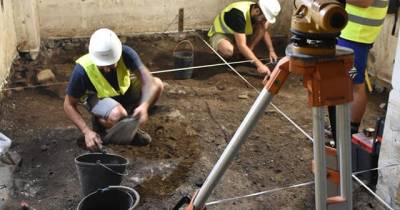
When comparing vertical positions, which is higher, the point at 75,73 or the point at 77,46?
the point at 75,73

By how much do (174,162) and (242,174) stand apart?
1.54 feet

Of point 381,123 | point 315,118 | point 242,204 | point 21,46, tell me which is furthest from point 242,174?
point 21,46

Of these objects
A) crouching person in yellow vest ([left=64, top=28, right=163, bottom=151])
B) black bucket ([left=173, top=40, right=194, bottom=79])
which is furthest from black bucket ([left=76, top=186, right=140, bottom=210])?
black bucket ([left=173, top=40, right=194, bottom=79])

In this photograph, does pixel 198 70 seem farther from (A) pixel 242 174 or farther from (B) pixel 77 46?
(A) pixel 242 174

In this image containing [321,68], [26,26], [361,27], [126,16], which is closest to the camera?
[321,68]

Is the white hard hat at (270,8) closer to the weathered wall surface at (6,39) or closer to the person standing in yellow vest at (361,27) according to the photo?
the person standing in yellow vest at (361,27)

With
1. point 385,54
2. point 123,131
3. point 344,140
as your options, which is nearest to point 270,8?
point 385,54

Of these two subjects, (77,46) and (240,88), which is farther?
(77,46)

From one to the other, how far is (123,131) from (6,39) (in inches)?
75.1

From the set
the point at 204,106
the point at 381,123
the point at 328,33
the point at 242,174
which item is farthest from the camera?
the point at 204,106

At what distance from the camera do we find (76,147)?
3295mm

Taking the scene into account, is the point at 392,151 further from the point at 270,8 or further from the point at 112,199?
the point at 270,8

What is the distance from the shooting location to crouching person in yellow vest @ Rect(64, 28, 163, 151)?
302 cm

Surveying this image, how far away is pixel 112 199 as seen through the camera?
2.30m
